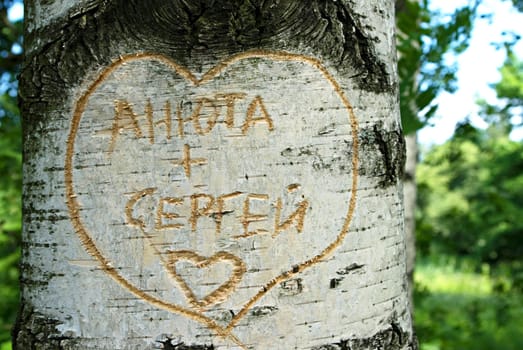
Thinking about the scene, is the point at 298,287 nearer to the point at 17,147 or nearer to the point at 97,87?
the point at 97,87

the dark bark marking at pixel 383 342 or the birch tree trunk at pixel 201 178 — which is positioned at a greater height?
the birch tree trunk at pixel 201 178

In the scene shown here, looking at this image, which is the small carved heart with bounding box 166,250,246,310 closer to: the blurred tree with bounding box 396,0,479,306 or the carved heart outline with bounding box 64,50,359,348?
the carved heart outline with bounding box 64,50,359,348

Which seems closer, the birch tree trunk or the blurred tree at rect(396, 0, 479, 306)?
the birch tree trunk

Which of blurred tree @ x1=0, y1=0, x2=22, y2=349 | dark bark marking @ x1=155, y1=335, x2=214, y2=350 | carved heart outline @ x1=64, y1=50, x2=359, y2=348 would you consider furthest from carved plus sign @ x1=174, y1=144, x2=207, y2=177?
blurred tree @ x1=0, y1=0, x2=22, y2=349

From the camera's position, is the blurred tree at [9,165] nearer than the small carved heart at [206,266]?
No

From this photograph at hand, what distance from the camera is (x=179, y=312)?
3.27ft

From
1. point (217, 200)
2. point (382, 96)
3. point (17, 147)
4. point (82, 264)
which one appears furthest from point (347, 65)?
point (17, 147)

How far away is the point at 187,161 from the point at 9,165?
2460 mm

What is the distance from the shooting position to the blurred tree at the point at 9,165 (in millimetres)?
2938

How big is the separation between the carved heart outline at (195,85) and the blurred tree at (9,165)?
198 cm

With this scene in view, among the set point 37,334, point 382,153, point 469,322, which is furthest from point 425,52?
point 469,322

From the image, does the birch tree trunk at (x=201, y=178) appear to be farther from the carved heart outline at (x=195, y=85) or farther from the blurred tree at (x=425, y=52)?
the blurred tree at (x=425, y=52)

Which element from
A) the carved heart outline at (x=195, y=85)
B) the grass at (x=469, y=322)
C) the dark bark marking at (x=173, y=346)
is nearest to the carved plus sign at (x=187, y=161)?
the carved heart outline at (x=195, y=85)

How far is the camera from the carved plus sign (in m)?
0.99
